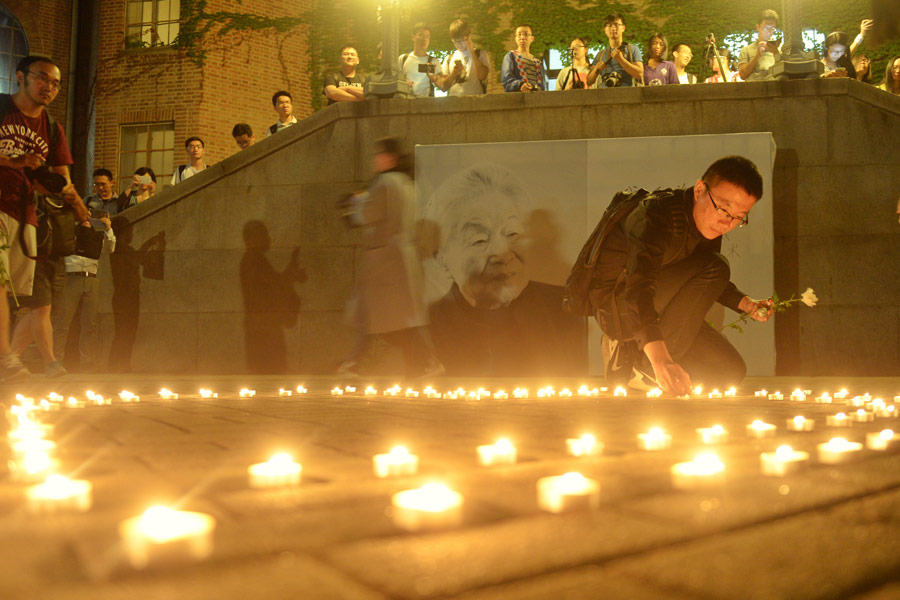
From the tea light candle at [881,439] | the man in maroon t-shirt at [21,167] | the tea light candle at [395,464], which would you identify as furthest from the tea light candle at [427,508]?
the man in maroon t-shirt at [21,167]

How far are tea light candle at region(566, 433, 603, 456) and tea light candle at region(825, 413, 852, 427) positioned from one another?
1174 millimetres

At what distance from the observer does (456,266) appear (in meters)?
9.86

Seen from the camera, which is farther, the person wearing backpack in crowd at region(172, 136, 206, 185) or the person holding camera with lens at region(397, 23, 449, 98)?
the person wearing backpack in crowd at region(172, 136, 206, 185)

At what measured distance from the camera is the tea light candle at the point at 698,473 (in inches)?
72.4

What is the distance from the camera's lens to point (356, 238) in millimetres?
10203

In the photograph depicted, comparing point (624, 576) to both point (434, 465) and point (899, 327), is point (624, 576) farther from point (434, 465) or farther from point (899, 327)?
point (899, 327)

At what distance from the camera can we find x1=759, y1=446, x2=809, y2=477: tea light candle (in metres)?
2.00

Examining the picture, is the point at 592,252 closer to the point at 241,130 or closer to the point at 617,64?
the point at 617,64

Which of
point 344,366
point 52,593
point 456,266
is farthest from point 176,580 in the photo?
point 456,266

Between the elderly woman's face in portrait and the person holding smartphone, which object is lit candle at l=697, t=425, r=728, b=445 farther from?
the person holding smartphone

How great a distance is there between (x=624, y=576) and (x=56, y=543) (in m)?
0.86

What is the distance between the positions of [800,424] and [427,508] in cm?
219

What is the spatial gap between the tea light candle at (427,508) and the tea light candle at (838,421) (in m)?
2.15

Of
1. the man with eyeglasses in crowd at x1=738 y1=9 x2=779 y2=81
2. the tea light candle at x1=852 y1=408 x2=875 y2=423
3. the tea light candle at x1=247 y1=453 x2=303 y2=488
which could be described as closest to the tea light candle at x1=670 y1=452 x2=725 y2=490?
the tea light candle at x1=247 y1=453 x2=303 y2=488
